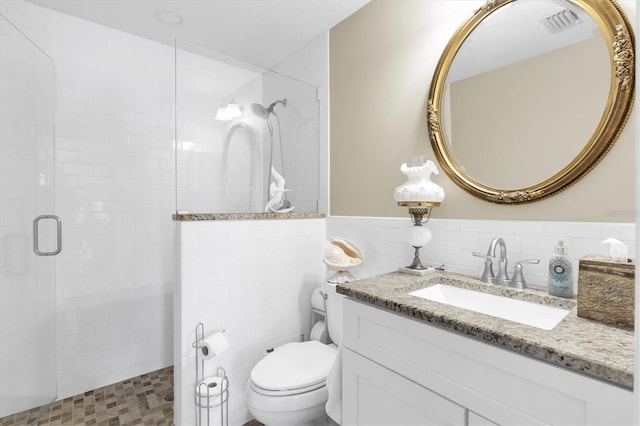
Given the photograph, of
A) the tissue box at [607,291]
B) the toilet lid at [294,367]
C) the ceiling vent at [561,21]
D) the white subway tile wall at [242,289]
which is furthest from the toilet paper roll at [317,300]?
the ceiling vent at [561,21]

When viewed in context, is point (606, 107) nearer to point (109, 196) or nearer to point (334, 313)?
point (334, 313)

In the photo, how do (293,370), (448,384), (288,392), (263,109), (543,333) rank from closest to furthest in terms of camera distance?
(543,333) → (448,384) → (288,392) → (293,370) → (263,109)

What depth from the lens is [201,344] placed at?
5.32 ft

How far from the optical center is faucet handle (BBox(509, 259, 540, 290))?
119 cm

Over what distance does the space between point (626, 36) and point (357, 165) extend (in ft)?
4.27

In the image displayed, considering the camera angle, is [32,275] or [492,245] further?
[32,275]

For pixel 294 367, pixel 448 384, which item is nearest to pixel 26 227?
pixel 294 367

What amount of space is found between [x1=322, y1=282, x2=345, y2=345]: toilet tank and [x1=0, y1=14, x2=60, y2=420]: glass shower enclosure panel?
67.5 inches

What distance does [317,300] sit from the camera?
2066mm

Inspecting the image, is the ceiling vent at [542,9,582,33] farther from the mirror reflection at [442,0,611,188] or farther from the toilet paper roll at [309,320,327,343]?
the toilet paper roll at [309,320,327,343]

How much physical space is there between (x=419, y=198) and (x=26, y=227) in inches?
87.0

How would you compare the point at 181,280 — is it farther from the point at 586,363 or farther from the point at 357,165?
the point at 586,363

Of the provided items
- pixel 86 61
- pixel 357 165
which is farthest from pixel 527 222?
pixel 86 61

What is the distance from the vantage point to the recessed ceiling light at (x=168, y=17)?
209 cm
